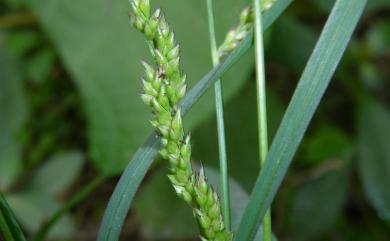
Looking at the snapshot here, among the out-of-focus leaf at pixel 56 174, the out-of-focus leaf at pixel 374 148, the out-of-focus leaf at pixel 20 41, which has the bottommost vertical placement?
the out-of-focus leaf at pixel 374 148

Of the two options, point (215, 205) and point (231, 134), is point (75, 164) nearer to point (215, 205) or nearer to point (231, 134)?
point (231, 134)

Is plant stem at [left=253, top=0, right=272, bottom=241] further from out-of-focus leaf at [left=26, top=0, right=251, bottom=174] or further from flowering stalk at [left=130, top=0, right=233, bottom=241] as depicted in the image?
out-of-focus leaf at [left=26, top=0, right=251, bottom=174]

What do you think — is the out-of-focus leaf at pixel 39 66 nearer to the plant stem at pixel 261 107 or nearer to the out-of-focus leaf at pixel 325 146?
the out-of-focus leaf at pixel 325 146

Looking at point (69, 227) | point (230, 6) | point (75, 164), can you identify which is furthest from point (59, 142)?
point (230, 6)

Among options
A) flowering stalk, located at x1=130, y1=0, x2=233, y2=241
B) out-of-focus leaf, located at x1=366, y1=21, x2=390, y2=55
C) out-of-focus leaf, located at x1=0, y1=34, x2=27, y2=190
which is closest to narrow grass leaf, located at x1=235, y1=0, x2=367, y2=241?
flowering stalk, located at x1=130, y1=0, x2=233, y2=241

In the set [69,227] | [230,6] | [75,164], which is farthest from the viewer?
[75,164]

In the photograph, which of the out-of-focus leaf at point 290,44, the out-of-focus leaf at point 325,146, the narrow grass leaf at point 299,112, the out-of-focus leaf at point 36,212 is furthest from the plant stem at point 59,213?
the out-of-focus leaf at point 325,146

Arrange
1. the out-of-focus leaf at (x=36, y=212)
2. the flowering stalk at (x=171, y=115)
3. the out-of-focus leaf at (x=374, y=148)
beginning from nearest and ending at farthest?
the flowering stalk at (x=171, y=115) → the out-of-focus leaf at (x=36, y=212) → the out-of-focus leaf at (x=374, y=148)
